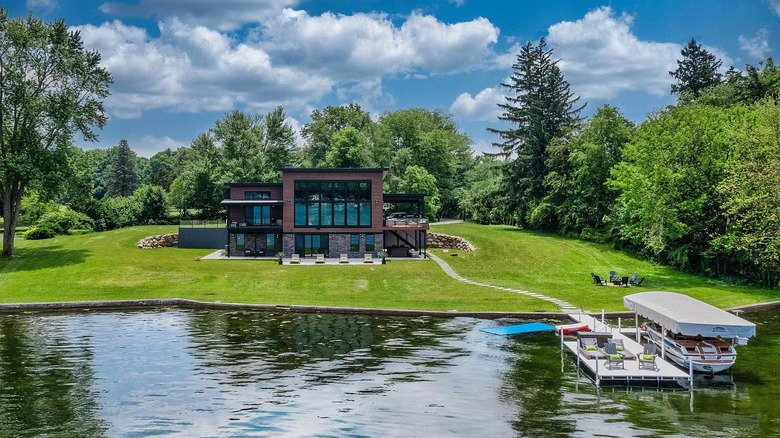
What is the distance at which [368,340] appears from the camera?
87.5 feet

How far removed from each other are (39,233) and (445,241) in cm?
4279

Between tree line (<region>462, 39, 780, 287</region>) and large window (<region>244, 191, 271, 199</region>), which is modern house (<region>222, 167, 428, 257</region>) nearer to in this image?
large window (<region>244, 191, 271, 199</region>)

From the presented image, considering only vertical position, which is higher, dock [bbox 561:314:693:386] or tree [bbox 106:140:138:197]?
tree [bbox 106:140:138:197]

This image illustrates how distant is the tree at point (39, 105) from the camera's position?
153 feet

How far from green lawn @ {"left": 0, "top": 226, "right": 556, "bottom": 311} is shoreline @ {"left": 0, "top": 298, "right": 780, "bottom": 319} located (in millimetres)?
949

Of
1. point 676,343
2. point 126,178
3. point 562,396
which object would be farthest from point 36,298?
point 126,178

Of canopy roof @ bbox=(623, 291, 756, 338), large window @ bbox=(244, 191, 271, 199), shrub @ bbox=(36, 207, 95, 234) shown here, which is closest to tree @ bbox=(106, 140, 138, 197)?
shrub @ bbox=(36, 207, 95, 234)

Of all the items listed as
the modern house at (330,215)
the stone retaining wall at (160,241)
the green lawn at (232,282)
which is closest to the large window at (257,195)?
the modern house at (330,215)

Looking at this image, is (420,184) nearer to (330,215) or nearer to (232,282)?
(330,215)

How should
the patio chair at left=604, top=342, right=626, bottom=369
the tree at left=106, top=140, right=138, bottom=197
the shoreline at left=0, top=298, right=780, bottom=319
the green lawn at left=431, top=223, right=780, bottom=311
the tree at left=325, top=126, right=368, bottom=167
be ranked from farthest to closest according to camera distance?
the tree at left=106, top=140, right=138, bottom=197
the tree at left=325, top=126, right=368, bottom=167
the green lawn at left=431, top=223, right=780, bottom=311
the shoreline at left=0, top=298, right=780, bottom=319
the patio chair at left=604, top=342, right=626, bottom=369

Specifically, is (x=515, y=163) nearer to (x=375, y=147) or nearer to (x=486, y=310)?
(x=375, y=147)

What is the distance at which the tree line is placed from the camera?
4006 cm

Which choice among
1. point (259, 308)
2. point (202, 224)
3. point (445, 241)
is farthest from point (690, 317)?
point (202, 224)

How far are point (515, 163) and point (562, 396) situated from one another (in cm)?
5088
